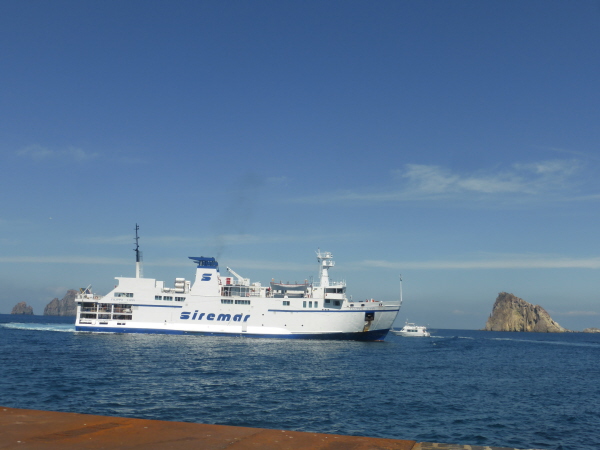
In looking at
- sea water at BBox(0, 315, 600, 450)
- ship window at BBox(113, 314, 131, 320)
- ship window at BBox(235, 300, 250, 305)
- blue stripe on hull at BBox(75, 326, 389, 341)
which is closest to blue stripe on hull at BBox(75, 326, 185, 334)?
blue stripe on hull at BBox(75, 326, 389, 341)

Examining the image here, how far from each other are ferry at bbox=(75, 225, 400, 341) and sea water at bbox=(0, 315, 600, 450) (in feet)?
46.6

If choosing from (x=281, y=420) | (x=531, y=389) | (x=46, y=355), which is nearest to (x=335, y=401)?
(x=281, y=420)

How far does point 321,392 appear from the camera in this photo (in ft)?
83.8

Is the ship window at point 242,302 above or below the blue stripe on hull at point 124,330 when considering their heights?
above

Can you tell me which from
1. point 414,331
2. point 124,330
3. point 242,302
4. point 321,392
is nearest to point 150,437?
point 321,392

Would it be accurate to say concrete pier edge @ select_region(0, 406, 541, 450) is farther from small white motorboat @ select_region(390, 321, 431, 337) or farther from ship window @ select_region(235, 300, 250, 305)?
small white motorboat @ select_region(390, 321, 431, 337)

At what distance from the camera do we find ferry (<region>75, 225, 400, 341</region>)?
195 feet

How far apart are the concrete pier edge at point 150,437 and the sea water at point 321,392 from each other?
30.9 ft

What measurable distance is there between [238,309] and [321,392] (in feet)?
121

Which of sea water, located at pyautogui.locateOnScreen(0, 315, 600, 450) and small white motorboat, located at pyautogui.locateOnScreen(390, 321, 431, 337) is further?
small white motorboat, located at pyautogui.locateOnScreen(390, 321, 431, 337)

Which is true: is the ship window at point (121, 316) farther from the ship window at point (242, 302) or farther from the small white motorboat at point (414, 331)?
the small white motorboat at point (414, 331)

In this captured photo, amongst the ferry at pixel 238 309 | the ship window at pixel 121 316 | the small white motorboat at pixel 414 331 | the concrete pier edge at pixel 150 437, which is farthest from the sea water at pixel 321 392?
the small white motorboat at pixel 414 331

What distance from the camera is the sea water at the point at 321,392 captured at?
18578 millimetres

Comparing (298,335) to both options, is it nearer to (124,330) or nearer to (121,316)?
(124,330)
